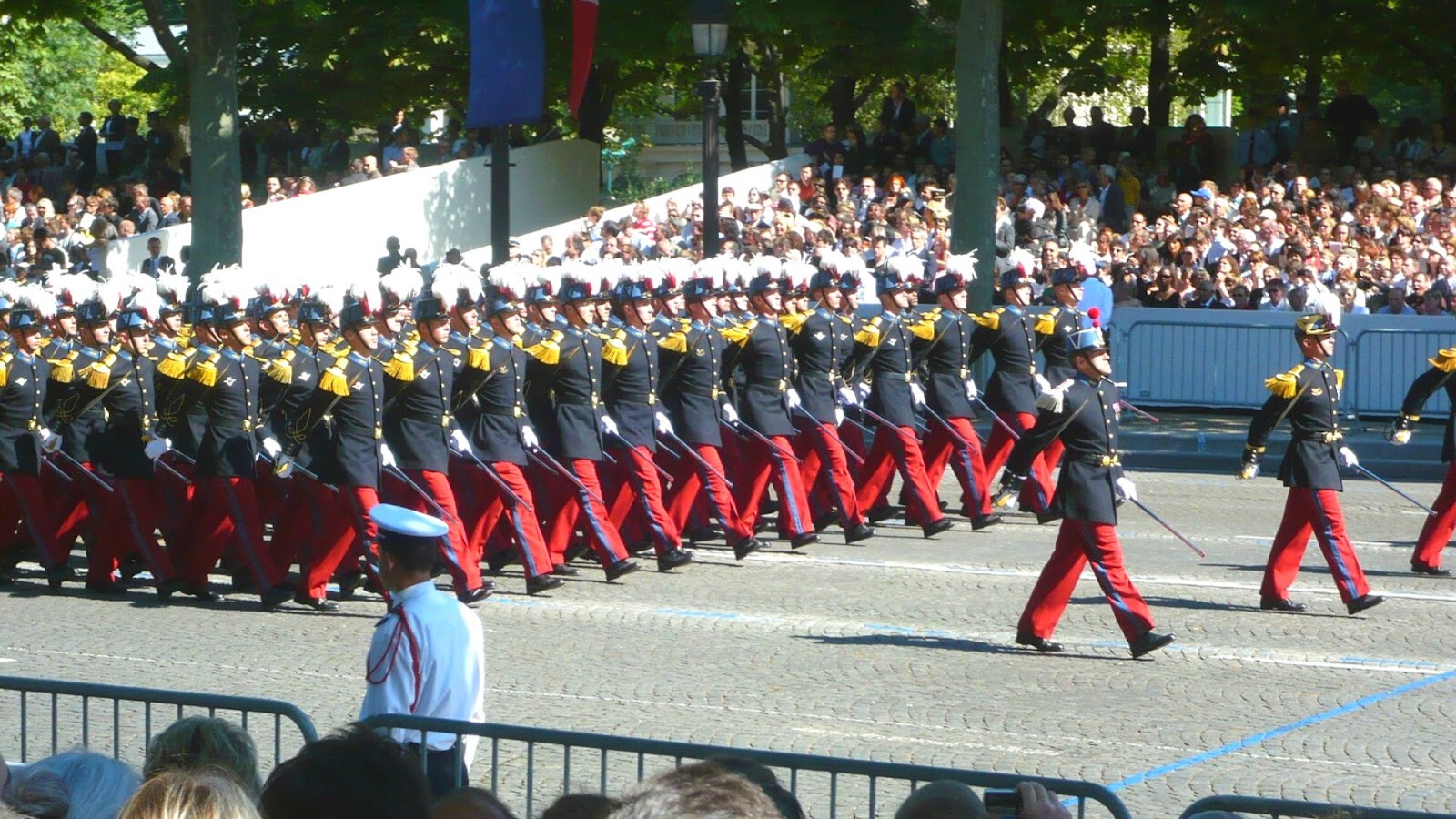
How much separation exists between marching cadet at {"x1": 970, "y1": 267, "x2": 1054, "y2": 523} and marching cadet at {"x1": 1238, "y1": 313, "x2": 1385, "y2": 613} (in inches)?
117

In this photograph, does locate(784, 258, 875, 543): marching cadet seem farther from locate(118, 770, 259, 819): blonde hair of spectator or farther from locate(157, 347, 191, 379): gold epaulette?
locate(118, 770, 259, 819): blonde hair of spectator

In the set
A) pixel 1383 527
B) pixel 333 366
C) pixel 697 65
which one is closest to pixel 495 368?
pixel 333 366

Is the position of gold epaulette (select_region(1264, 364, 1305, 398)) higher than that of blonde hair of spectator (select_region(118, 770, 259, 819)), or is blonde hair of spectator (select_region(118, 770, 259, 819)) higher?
blonde hair of spectator (select_region(118, 770, 259, 819))

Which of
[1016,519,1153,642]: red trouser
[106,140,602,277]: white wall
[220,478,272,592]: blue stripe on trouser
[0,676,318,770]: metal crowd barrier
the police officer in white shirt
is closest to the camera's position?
the police officer in white shirt

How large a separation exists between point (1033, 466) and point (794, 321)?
1.90 m

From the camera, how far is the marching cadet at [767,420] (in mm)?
13672

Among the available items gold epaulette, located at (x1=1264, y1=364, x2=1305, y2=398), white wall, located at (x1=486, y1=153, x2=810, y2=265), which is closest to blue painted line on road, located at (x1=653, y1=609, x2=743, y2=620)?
gold epaulette, located at (x1=1264, y1=364, x2=1305, y2=398)

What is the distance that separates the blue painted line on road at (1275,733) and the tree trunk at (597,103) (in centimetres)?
2323

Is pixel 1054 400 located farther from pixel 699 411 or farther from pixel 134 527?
pixel 134 527

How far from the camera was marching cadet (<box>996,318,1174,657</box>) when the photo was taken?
1005cm

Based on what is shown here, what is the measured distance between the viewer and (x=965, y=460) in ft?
47.2

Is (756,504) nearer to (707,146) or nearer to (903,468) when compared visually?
(903,468)

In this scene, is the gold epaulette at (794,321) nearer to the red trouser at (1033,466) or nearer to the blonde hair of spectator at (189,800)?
the red trouser at (1033,466)

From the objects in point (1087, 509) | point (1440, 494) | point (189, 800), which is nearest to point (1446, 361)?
point (1440, 494)
